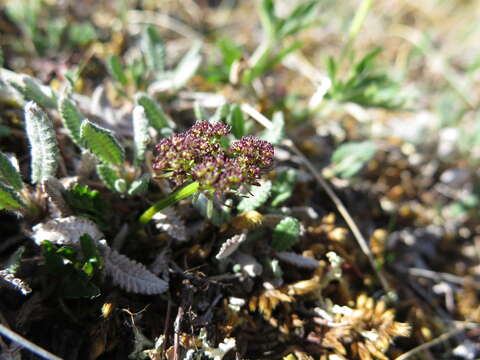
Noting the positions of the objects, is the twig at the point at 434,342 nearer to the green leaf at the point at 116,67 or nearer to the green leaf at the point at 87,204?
the green leaf at the point at 87,204

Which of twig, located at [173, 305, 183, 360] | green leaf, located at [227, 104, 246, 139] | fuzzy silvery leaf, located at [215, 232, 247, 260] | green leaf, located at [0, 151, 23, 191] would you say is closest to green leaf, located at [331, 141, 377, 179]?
green leaf, located at [227, 104, 246, 139]

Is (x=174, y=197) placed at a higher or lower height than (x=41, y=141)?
lower

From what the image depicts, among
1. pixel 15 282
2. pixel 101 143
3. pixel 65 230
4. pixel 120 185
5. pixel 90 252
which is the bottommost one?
pixel 15 282

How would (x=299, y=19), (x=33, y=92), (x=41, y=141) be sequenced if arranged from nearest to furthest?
(x=41, y=141)
(x=33, y=92)
(x=299, y=19)

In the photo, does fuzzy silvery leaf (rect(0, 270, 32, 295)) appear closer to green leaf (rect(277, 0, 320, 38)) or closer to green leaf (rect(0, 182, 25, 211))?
green leaf (rect(0, 182, 25, 211))

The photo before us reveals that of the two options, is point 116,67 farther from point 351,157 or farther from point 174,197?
point 351,157

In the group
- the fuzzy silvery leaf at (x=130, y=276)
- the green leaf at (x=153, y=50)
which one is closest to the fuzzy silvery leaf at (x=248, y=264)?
the fuzzy silvery leaf at (x=130, y=276)

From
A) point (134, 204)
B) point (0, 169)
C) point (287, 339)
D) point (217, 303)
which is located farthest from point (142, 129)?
point (287, 339)

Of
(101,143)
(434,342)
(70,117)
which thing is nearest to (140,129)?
(101,143)
